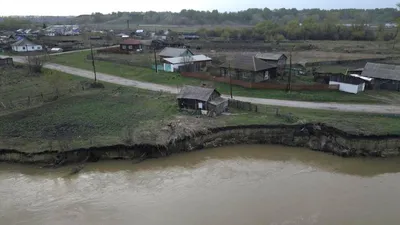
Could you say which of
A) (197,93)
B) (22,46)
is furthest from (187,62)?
(22,46)

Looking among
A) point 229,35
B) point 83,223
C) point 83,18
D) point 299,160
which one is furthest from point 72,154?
point 83,18

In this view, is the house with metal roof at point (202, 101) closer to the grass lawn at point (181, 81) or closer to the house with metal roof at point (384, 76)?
the grass lawn at point (181, 81)

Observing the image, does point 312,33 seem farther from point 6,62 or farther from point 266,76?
point 6,62

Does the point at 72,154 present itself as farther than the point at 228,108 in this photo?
No

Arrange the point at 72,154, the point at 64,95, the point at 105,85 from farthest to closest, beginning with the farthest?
the point at 105,85 → the point at 64,95 → the point at 72,154

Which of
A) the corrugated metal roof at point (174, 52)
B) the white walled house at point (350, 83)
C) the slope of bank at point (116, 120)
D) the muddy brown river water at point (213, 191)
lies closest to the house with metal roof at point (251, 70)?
the white walled house at point (350, 83)

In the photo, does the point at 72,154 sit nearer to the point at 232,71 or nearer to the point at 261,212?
the point at 261,212
